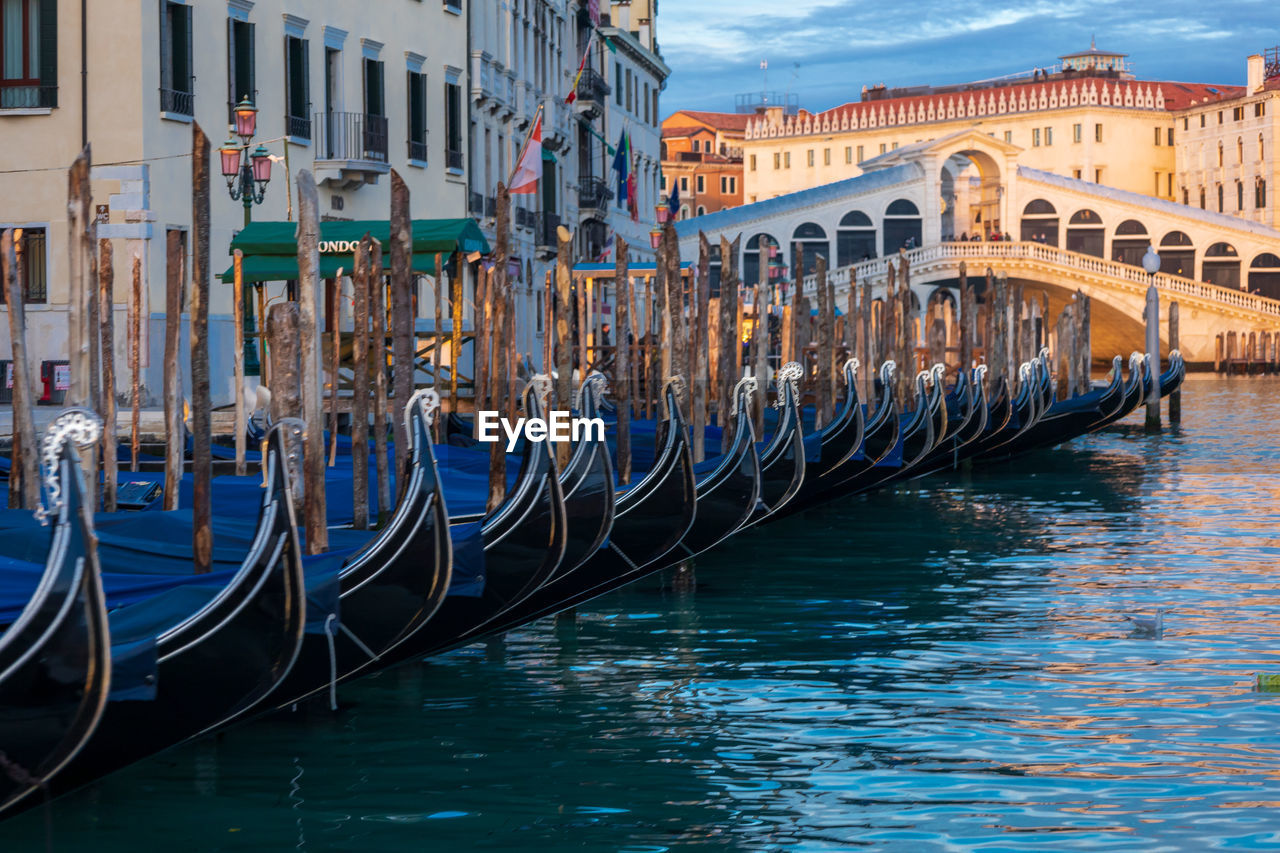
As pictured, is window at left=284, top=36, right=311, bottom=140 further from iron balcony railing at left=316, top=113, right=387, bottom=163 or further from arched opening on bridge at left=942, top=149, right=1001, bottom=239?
arched opening on bridge at left=942, top=149, right=1001, bottom=239

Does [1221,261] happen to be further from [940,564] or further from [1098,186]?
[940,564]

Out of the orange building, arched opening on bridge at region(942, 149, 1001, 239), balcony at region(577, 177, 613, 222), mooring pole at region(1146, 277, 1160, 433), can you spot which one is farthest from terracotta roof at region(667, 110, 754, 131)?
mooring pole at region(1146, 277, 1160, 433)

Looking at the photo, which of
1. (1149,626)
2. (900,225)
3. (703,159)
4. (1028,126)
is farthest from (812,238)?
(1149,626)

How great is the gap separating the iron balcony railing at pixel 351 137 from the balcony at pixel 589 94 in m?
9.52

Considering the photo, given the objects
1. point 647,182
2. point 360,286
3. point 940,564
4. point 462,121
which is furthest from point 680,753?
point 647,182

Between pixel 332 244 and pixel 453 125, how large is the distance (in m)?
7.09

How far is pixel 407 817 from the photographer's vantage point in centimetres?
496

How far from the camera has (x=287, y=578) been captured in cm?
539

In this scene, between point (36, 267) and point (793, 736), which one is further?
point (36, 267)

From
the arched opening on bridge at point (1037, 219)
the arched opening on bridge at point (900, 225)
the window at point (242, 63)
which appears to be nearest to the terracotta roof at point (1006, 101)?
the arched opening on bridge at point (1037, 219)

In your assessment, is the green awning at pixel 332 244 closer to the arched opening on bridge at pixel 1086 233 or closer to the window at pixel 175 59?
the window at pixel 175 59

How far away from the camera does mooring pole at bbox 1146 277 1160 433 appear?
20.3 metres

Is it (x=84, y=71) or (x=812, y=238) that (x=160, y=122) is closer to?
(x=84, y=71)

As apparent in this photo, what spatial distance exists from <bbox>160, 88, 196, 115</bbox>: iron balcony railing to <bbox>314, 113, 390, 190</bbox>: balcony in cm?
193
